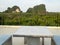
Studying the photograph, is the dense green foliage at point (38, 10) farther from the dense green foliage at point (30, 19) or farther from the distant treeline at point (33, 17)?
the dense green foliage at point (30, 19)

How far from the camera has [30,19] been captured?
11453 millimetres

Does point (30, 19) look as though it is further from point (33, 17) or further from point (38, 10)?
point (38, 10)

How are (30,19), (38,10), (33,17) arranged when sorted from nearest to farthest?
(30,19), (33,17), (38,10)

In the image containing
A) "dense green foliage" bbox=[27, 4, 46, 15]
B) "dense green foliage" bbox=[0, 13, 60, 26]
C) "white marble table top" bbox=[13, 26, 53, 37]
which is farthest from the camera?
"dense green foliage" bbox=[27, 4, 46, 15]

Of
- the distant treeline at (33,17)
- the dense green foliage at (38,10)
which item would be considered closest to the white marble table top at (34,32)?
the distant treeline at (33,17)

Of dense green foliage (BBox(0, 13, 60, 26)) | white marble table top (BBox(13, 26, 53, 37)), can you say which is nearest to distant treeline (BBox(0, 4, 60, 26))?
dense green foliage (BBox(0, 13, 60, 26))

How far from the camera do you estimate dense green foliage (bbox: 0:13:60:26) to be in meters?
11.1

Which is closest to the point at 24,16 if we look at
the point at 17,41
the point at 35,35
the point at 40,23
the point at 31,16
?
the point at 31,16

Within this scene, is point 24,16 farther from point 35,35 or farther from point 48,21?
point 35,35

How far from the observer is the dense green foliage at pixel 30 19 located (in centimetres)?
1114

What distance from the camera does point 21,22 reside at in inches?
446

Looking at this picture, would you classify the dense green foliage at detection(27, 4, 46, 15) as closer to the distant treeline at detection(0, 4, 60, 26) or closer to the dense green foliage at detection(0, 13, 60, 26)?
the distant treeline at detection(0, 4, 60, 26)

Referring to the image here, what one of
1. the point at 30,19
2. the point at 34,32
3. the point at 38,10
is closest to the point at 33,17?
the point at 30,19

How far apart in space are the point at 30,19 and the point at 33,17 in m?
0.31
